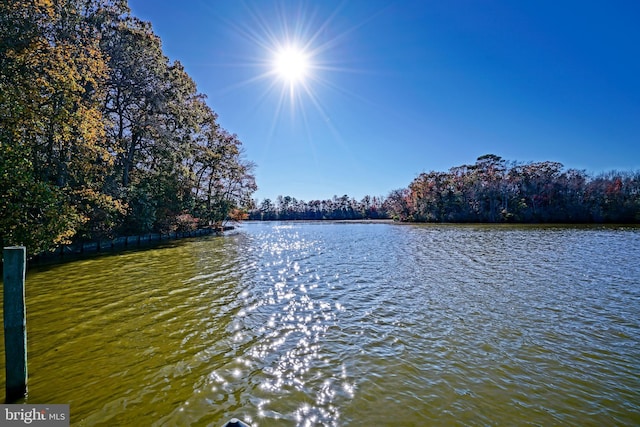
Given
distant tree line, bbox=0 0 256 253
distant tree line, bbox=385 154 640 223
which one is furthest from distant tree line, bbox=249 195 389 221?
distant tree line, bbox=0 0 256 253

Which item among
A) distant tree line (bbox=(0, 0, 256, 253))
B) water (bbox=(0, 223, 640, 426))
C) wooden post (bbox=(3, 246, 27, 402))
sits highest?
distant tree line (bbox=(0, 0, 256, 253))

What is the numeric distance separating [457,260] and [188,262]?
13.9 m

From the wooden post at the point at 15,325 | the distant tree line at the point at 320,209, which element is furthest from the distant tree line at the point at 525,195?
the wooden post at the point at 15,325

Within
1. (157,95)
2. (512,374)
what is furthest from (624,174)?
(157,95)

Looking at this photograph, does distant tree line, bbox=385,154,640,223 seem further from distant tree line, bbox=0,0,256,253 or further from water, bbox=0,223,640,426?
water, bbox=0,223,640,426

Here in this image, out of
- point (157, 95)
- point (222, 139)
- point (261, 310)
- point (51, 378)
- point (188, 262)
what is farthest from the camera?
point (222, 139)

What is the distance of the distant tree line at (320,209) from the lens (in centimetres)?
10438

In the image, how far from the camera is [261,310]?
7.19 metres

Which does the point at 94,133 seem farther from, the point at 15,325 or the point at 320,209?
the point at 320,209

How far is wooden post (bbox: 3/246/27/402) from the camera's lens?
11.1 feet

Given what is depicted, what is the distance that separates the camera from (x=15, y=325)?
3.44 m

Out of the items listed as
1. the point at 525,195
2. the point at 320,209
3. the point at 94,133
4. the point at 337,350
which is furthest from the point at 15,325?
the point at 320,209

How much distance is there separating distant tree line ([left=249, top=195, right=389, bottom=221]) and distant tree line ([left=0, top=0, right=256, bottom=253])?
68.3 metres

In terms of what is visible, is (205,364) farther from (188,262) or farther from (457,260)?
(457,260)
